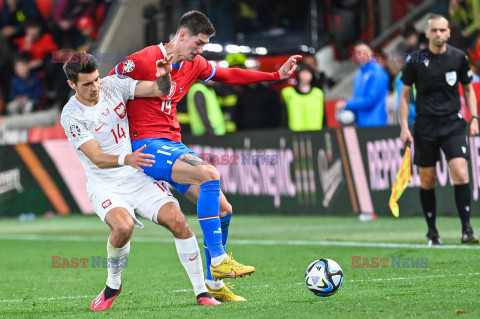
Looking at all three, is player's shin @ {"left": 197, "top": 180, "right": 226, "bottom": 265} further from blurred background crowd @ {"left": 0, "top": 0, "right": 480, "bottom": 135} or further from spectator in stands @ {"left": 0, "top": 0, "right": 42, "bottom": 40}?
spectator in stands @ {"left": 0, "top": 0, "right": 42, "bottom": 40}

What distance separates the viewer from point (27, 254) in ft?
38.6

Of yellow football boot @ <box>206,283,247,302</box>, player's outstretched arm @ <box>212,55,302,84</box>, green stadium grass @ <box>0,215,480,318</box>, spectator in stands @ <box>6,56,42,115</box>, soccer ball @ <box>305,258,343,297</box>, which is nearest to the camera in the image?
green stadium grass @ <box>0,215,480,318</box>

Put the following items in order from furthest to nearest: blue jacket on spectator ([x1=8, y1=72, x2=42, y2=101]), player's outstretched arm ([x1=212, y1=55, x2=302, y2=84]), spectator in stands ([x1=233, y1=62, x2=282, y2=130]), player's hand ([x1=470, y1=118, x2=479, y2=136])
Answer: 1. blue jacket on spectator ([x1=8, y1=72, x2=42, y2=101])
2. spectator in stands ([x1=233, y1=62, x2=282, y2=130])
3. player's hand ([x1=470, y1=118, x2=479, y2=136])
4. player's outstretched arm ([x1=212, y1=55, x2=302, y2=84])

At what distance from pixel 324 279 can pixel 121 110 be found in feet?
6.56

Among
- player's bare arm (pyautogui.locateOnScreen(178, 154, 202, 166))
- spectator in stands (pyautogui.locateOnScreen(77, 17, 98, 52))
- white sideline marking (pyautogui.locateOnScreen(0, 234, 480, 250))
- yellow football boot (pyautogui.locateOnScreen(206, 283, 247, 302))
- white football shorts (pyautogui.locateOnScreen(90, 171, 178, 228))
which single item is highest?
spectator in stands (pyautogui.locateOnScreen(77, 17, 98, 52))

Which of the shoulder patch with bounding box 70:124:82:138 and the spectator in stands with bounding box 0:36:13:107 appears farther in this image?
the spectator in stands with bounding box 0:36:13:107

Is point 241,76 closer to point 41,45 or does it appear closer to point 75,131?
point 75,131

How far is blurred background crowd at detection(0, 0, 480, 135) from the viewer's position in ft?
49.2

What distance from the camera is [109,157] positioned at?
6.88m

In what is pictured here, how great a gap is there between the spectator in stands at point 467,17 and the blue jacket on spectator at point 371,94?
257cm

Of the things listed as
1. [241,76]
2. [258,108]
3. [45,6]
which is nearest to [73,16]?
[45,6]

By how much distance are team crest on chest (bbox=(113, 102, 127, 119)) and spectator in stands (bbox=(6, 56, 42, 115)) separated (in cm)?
1411

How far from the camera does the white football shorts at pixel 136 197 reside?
709 cm

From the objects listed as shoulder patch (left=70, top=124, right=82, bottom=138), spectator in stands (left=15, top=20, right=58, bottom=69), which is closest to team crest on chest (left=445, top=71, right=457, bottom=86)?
shoulder patch (left=70, top=124, right=82, bottom=138)
